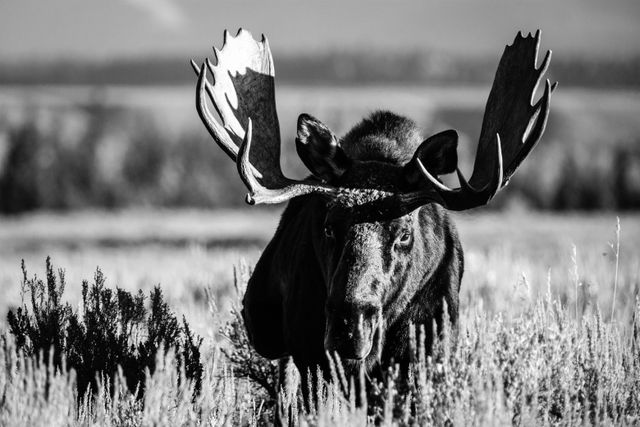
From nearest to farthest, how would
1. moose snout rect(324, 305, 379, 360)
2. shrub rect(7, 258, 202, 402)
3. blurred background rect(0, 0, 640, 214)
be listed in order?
moose snout rect(324, 305, 379, 360) < shrub rect(7, 258, 202, 402) < blurred background rect(0, 0, 640, 214)

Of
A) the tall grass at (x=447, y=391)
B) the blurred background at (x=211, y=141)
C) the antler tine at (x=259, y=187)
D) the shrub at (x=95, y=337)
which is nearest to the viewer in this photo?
the tall grass at (x=447, y=391)

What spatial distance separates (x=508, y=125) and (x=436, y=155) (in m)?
0.50

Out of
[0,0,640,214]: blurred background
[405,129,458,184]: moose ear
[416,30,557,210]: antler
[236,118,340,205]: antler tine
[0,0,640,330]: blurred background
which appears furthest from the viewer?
[0,0,640,214]: blurred background

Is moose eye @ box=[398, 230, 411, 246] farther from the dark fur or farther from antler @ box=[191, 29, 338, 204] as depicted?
antler @ box=[191, 29, 338, 204]

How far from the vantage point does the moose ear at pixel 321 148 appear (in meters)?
5.32

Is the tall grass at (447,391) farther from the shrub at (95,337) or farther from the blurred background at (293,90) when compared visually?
the blurred background at (293,90)

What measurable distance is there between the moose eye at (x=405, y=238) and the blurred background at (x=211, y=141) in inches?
67.1

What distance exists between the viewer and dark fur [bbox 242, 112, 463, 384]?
4746 millimetres

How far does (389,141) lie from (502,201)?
39644 mm

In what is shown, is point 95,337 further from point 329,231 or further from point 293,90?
point 293,90

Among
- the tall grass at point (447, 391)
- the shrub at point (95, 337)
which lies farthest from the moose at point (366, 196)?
the shrub at point (95, 337)

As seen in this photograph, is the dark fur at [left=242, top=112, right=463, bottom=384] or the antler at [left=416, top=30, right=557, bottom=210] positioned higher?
the antler at [left=416, top=30, right=557, bottom=210]

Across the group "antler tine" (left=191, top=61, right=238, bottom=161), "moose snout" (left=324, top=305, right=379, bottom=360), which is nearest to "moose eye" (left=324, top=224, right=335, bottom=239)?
"moose snout" (left=324, top=305, right=379, bottom=360)

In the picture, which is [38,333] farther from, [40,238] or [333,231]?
[40,238]
